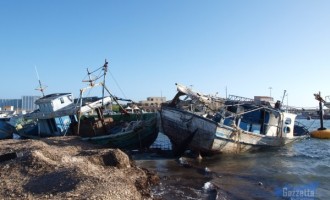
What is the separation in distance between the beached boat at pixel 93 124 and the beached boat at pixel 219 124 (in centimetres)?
191

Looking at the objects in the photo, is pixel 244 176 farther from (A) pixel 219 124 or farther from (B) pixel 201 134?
(B) pixel 201 134

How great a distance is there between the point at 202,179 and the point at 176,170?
2104 millimetres

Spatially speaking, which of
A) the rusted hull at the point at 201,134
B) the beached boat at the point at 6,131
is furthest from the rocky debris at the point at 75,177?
the beached boat at the point at 6,131

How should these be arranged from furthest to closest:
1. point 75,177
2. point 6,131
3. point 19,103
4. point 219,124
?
point 19,103 → point 6,131 → point 219,124 → point 75,177

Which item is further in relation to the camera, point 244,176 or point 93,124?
point 93,124

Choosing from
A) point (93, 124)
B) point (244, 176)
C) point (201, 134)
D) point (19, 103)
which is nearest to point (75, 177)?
point (244, 176)

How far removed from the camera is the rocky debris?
32.4 feet

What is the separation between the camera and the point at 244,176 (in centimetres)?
1720

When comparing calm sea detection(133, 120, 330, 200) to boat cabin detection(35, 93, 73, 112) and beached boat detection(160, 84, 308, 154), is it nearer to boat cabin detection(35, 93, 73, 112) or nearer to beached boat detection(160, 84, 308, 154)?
beached boat detection(160, 84, 308, 154)

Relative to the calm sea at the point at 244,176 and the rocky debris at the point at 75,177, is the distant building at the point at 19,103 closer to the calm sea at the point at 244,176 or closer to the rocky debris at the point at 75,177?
the calm sea at the point at 244,176

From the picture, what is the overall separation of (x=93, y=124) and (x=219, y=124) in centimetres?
910

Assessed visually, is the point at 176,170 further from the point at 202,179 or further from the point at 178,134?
the point at 178,134

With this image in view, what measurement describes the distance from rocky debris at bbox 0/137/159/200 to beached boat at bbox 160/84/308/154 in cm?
608

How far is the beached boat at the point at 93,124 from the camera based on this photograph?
2322 cm
